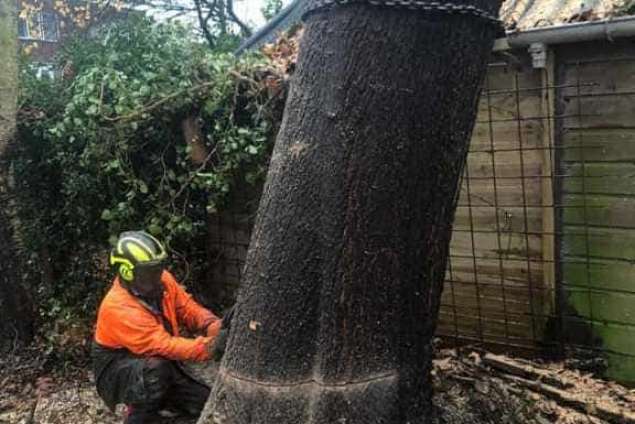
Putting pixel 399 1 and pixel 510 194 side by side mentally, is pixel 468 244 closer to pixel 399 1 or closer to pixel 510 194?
pixel 510 194

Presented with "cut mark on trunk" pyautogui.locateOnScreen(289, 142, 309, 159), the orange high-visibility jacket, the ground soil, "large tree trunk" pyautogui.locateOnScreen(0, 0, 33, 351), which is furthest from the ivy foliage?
"cut mark on trunk" pyautogui.locateOnScreen(289, 142, 309, 159)

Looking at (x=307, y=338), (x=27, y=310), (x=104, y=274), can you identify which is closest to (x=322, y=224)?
(x=307, y=338)

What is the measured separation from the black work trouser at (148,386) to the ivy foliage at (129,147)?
1.56 m

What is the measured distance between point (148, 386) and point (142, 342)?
0.93 feet

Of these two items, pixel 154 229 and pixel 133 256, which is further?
pixel 154 229

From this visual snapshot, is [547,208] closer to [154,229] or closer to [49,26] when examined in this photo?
[154,229]

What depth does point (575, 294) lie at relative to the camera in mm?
4391

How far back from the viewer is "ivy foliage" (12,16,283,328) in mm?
5391

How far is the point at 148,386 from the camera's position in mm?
4043

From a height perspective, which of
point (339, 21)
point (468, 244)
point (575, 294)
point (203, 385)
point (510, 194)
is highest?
point (339, 21)

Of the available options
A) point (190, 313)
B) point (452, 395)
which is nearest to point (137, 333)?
point (190, 313)

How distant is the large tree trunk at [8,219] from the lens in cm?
559

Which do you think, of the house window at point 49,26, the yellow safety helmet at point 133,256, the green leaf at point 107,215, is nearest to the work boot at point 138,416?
the yellow safety helmet at point 133,256

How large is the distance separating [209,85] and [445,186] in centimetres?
361
